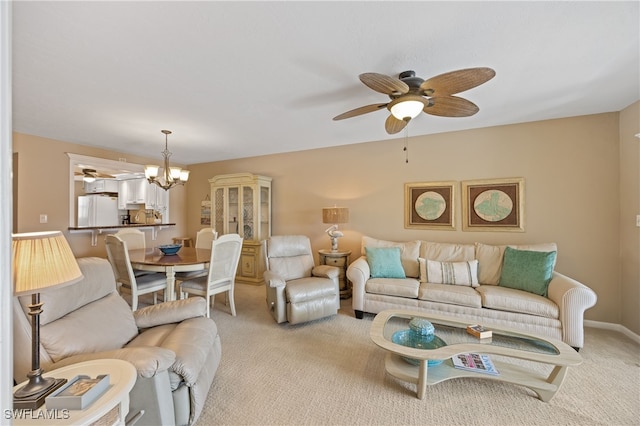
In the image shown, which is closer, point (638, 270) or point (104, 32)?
point (104, 32)

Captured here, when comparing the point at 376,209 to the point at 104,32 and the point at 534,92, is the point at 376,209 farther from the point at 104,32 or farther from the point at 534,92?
A: the point at 104,32

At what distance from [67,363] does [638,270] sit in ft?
15.3

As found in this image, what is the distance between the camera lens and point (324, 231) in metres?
4.57

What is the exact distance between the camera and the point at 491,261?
318cm

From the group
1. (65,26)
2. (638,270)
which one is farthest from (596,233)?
(65,26)

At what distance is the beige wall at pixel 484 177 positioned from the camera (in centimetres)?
294

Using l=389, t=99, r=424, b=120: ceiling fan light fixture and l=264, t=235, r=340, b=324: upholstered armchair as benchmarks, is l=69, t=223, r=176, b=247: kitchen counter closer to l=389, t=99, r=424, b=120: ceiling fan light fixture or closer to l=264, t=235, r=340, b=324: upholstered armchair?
l=264, t=235, r=340, b=324: upholstered armchair

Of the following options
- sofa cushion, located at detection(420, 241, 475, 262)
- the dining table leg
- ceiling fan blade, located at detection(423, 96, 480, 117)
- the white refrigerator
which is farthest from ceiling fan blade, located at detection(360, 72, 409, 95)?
the white refrigerator

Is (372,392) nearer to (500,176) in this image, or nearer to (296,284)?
(296,284)

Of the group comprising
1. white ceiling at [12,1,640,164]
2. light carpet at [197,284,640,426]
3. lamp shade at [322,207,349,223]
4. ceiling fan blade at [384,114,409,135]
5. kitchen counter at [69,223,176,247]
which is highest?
white ceiling at [12,1,640,164]

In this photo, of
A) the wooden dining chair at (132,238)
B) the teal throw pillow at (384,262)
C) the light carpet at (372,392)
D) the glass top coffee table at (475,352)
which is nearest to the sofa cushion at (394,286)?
the teal throw pillow at (384,262)

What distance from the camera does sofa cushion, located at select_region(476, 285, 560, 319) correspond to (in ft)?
8.16

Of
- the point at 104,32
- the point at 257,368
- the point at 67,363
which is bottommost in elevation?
the point at 257,368

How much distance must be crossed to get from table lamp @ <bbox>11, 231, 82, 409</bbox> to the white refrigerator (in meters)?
4.96
